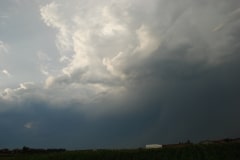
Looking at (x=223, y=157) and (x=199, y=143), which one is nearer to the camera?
(x=223, y=157)

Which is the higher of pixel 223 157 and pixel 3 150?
pixel 3 150

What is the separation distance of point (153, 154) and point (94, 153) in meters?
15.2

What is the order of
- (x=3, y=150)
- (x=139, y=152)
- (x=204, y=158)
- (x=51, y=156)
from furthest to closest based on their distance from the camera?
(x=3, y=150)
(x=51, y=156)
(x=139, y=152)
(x=204, y=158)

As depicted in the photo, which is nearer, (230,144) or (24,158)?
(230,144)

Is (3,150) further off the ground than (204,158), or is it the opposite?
(3,150)

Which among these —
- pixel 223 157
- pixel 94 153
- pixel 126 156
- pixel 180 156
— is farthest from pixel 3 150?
pixel 223 157

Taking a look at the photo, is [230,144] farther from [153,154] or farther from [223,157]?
[153,154]

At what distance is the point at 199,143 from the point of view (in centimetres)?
9475

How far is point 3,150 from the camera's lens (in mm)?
137250

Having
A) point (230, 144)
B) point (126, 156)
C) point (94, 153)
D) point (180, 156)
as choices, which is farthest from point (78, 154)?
point (230, 144)

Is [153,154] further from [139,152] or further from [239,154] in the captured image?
[239,154]

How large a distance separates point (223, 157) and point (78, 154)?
35270mm

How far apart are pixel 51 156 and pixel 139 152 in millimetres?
23281

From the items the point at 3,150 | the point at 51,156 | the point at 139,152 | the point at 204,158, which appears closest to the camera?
the point at 204,158
